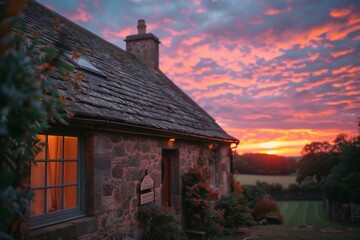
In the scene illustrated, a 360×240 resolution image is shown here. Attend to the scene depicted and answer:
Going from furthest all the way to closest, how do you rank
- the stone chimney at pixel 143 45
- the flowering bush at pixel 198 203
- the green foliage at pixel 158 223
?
1. the stone chimney at pixel 143 45
2. the flowering bush at pixel 198 203
3. the green foliage at pixel 158 223

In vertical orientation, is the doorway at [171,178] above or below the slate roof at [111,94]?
below

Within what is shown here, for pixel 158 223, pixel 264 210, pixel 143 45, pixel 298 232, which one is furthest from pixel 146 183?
pixel 264 210

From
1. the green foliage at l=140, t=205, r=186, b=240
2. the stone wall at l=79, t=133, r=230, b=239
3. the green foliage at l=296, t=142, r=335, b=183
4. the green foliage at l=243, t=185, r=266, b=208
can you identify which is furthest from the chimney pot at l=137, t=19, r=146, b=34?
the green foliage at l=296, t=142, r=335, b=183

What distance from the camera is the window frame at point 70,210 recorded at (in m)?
4.32

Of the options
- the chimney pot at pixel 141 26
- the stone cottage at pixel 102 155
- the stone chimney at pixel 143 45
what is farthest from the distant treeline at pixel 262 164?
the stone cottage at pixel 102 155

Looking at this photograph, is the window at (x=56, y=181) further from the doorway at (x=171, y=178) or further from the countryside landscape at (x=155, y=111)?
the doorway at (x=171, y=178)

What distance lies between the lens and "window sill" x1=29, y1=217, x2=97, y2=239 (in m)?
4.07

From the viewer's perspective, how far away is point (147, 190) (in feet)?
22.4

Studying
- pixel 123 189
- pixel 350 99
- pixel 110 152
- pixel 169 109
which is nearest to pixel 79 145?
pixel 110 152

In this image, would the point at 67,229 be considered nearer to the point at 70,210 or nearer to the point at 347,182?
the point at 70,210

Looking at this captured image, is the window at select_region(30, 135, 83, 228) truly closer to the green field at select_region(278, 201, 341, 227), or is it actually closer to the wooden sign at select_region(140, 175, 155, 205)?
the wooden sign at select_region(140, 175, 155, 205)

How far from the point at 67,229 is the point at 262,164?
40.4 m

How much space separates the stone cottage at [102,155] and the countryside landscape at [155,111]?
3 cm

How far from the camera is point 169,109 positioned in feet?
30.3
